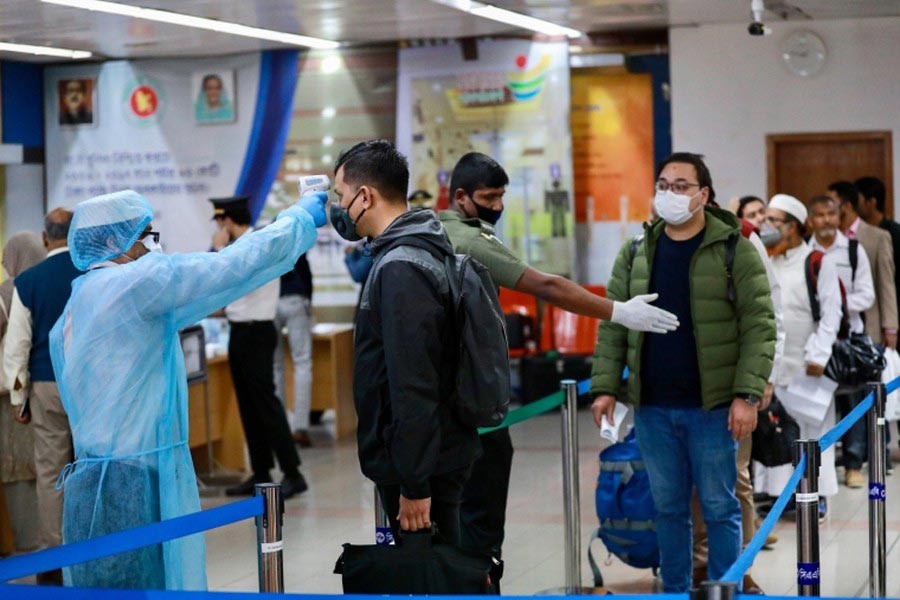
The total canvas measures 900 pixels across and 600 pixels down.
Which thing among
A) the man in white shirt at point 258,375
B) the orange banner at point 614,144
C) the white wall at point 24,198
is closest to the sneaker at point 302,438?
the man in white shirt at point 258,375

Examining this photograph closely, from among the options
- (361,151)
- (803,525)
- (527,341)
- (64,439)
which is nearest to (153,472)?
(361,151)

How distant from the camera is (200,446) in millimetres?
9938

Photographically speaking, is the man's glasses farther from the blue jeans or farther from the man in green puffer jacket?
the blue jeans

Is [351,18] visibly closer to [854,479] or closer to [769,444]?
[854,479]

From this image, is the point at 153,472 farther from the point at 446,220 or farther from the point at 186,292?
the point at 446,220

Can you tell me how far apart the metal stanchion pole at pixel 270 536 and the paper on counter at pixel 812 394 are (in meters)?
4.40

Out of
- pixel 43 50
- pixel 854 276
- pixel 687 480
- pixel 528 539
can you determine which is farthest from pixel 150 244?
pixel 43 50

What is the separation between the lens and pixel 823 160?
43.0 ft

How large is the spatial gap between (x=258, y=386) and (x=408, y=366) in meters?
5.19

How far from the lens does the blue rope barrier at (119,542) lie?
3465 millimetres

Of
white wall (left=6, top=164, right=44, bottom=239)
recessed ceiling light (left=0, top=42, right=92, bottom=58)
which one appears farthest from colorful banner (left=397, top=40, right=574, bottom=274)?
white wall (left=6, top=164, right=44, bottom=239)

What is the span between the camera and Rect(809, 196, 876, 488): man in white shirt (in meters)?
8.93

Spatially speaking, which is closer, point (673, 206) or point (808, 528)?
point (808, 528)

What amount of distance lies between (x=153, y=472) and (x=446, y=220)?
149 cm
